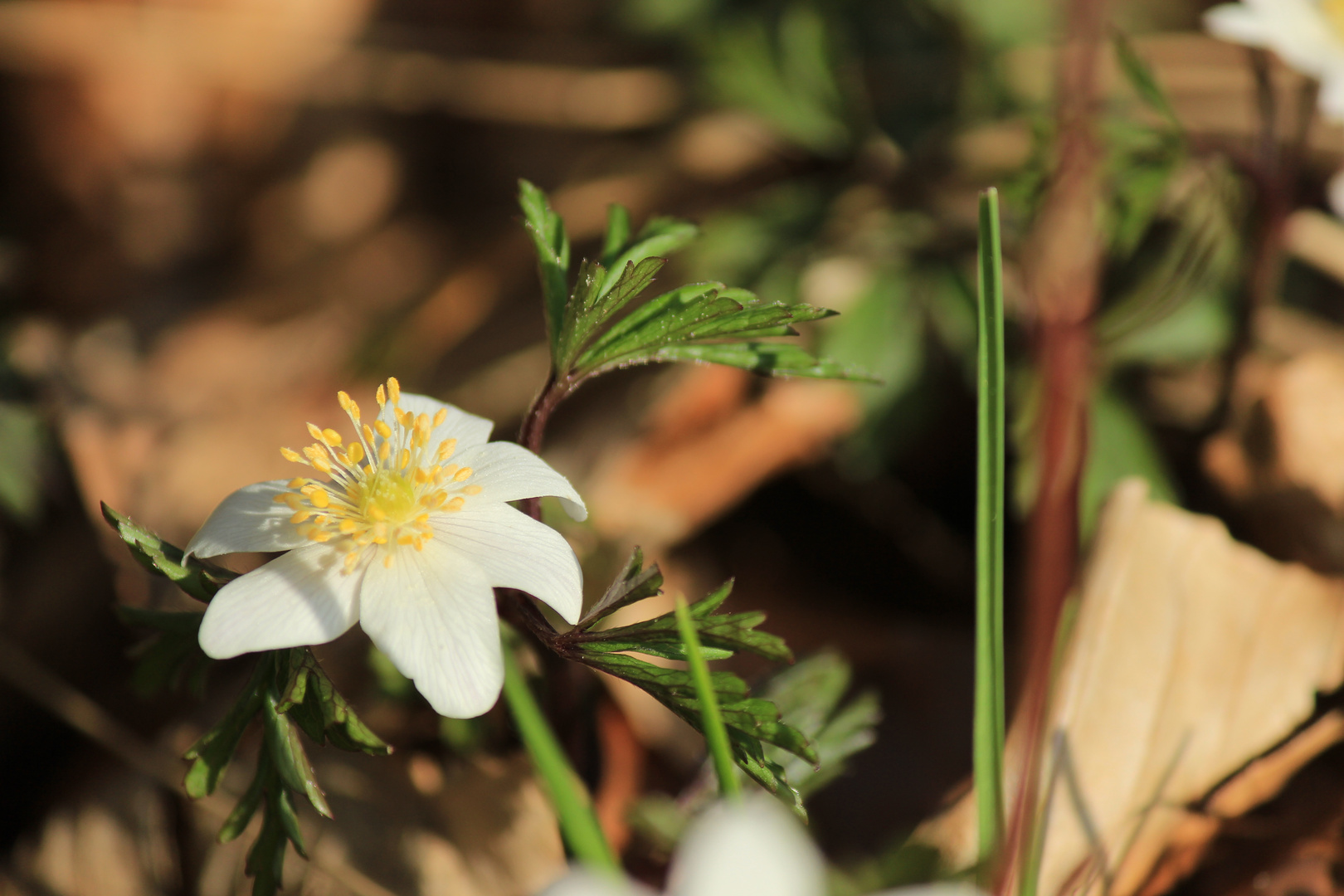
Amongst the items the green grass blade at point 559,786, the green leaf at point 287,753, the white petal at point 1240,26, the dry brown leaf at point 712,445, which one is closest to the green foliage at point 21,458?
the dry brown leaf at point 712,445

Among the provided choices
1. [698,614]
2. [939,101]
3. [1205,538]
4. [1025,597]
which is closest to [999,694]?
[698,614]

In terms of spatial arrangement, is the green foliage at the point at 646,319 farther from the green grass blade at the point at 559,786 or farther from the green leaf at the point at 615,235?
the green grass blade at the point at 559,786

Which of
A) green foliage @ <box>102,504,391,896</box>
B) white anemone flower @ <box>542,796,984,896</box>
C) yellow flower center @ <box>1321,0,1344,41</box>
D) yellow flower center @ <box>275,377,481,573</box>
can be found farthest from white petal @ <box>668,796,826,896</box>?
yellow flower center @ <box>1321,0,1344,41</box>

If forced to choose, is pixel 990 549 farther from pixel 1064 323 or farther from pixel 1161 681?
pixel 1064 323

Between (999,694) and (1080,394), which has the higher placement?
(999,694)

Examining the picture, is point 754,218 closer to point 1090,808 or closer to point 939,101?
point 939,101

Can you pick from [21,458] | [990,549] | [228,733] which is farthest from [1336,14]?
[21,458]
